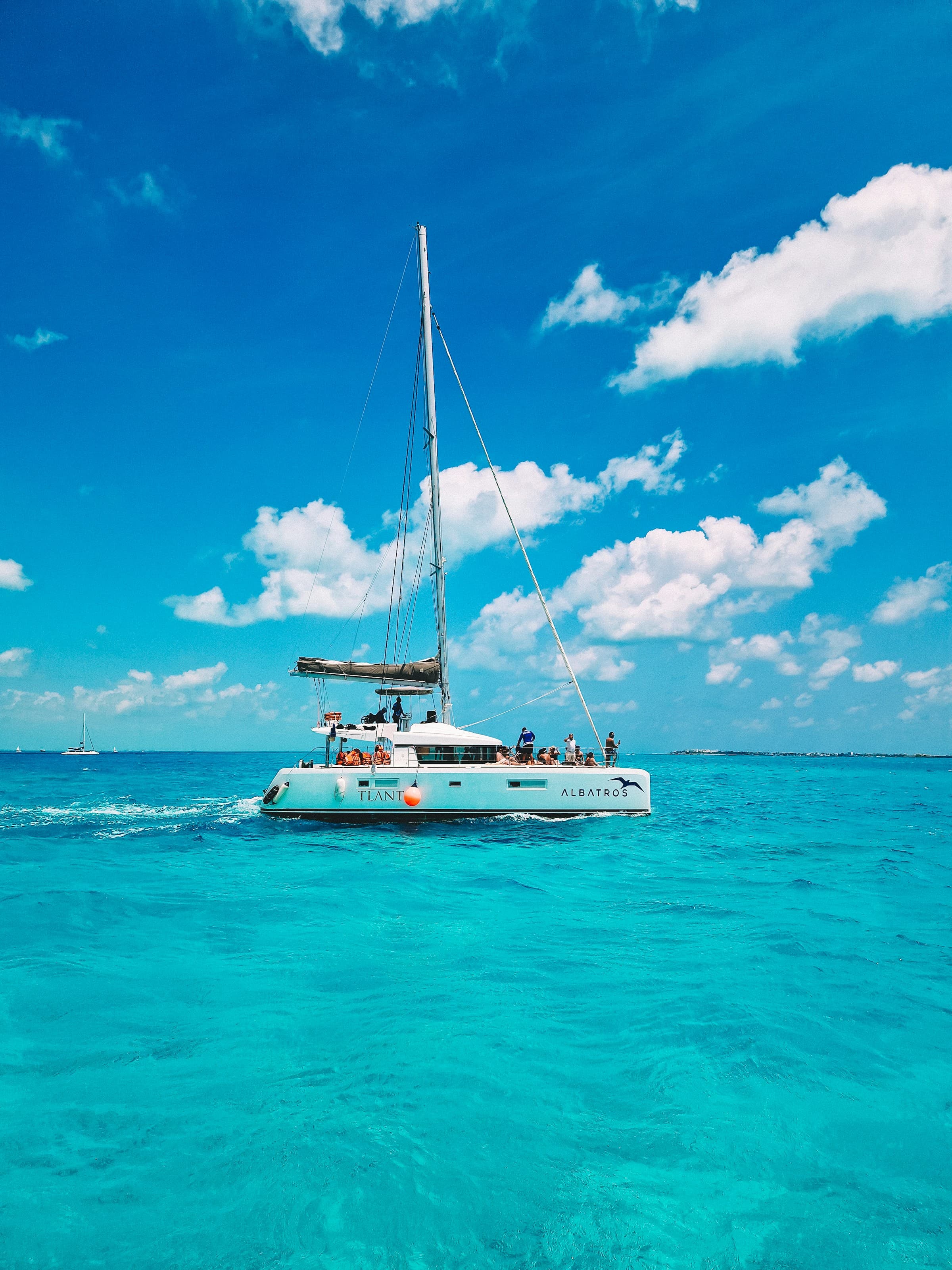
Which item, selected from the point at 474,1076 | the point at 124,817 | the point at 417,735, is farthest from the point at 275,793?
the point at 474,1076

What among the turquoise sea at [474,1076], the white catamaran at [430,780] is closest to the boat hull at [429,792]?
the white catamaran at [430,780]

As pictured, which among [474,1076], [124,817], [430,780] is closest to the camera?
[474,1076]

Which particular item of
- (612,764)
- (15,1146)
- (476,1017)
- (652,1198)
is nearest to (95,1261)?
(15,1146)

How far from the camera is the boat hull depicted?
20234 millimetres

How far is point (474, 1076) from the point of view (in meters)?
5.73

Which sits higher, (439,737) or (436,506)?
(436,506)

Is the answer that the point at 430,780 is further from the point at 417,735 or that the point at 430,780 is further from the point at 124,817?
the point at 124,817

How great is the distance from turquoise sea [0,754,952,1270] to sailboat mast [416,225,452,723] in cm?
992

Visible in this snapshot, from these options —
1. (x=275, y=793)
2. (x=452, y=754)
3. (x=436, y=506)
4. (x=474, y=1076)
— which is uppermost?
(x=436, y=506)

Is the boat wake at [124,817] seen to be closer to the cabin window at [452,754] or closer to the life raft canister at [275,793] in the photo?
the life raft canister at [275,793]

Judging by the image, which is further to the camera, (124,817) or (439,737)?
(124,817)

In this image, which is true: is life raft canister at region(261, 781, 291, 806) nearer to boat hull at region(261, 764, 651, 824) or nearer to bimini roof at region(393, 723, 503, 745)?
boat hull at region(261, 764, 651, 824)

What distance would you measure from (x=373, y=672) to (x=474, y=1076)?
1785 cm

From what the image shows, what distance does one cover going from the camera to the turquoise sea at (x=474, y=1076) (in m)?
4.02
